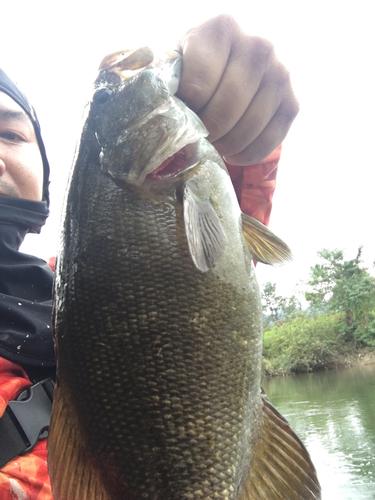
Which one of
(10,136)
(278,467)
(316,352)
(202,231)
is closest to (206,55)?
(202,231)

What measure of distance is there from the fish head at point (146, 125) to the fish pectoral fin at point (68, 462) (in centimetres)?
80

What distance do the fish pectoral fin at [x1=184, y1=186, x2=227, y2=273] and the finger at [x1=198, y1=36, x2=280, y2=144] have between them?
12.9 inches

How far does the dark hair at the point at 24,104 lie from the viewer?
8.82 feet

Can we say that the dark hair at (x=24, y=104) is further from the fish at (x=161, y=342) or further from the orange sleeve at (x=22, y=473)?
the orange sleeve at (x=22, y=473)

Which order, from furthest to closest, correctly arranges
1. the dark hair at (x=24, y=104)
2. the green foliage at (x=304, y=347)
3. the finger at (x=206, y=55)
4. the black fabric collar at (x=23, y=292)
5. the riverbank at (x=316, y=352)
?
1. the green foliage at (x=304, y=347)
2. the riverbank at (x=316, y=352)
3. the dark hair at (x=24, y=104)
4. the black fabric collar at (x=23, y=292)
5. the finger at (x=206, y=55)

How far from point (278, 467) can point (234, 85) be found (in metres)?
1.31

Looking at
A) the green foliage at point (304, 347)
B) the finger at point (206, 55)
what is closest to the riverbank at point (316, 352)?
the green foliage at point (304, 347)

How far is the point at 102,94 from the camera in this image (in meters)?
1.62

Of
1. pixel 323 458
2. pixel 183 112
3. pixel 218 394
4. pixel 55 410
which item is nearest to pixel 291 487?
pixel 218 394

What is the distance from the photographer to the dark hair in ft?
8.82

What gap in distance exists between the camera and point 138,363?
1.21m

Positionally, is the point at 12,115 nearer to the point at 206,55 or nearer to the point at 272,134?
the point at 206,55

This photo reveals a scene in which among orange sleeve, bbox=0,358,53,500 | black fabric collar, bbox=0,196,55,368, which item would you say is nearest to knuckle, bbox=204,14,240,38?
black fabric collar, bbox=0,196,55,368

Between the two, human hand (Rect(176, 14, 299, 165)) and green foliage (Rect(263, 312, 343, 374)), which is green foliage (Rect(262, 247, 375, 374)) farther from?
human hand (Rect(176, 14, 299, 165))
